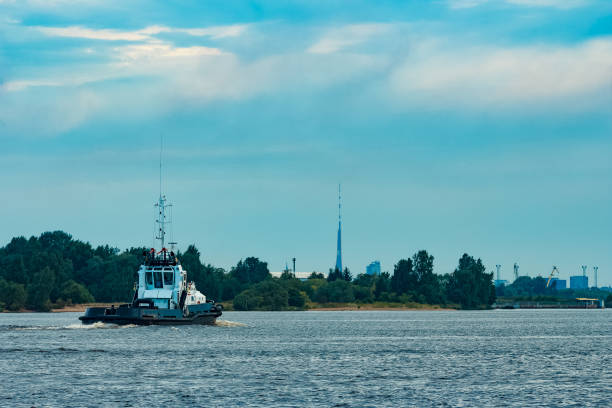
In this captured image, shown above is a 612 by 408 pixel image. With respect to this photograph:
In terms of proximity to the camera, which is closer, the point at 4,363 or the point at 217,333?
the point at 4,363

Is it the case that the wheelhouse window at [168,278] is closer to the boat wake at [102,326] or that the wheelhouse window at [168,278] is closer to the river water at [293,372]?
the boat wake at [102,326]

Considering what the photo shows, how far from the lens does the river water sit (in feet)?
229

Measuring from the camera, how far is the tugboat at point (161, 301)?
503ft

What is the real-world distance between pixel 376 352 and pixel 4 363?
1694 inches

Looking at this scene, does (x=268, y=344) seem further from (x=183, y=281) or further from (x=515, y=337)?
(x=515, y=337)

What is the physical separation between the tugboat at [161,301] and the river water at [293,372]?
11689 millimetres

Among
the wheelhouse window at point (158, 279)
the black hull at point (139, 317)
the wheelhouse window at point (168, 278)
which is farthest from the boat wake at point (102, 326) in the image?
the wheelhouse window at point (168, 278)

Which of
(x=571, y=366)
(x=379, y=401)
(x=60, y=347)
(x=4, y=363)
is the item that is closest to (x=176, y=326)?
(x=60, y=347)

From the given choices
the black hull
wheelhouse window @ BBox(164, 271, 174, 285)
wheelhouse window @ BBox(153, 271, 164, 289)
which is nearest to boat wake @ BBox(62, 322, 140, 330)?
the black hull

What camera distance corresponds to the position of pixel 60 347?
11412 cm

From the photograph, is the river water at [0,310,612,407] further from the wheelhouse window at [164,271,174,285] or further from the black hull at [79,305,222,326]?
the wheelhouse window at [164,271,174,285]

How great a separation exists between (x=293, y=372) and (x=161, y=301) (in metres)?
74.6

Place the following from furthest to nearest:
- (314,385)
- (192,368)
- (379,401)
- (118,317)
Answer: (118,317), (192,368), (314,385), (379,401)

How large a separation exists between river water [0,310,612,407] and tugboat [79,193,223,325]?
11.7 meters
